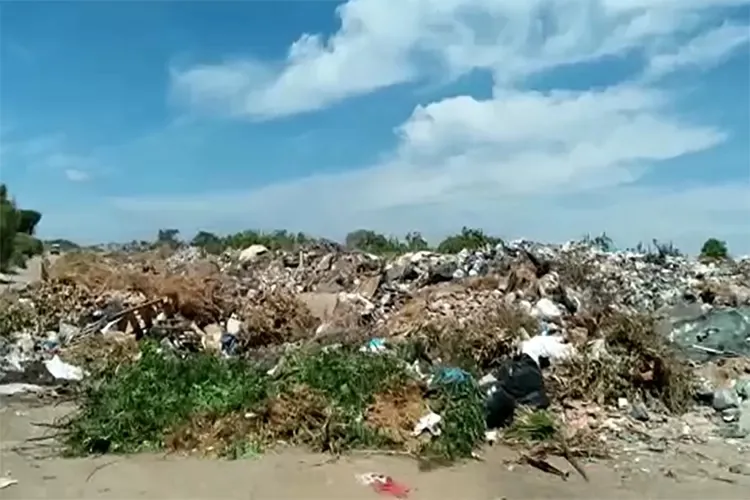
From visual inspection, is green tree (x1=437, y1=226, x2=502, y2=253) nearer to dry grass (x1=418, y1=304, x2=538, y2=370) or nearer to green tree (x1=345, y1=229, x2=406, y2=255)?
green tree (x1=345, y1=229, x2=406, y2=255)

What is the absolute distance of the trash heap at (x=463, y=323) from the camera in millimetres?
6953

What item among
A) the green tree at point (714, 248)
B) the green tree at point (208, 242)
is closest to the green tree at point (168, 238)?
the green tree at point (208, 242)

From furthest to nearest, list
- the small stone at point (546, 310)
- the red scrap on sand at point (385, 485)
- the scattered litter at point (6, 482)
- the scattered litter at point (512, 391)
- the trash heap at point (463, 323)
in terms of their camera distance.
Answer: the small stone at point (546, 310) < the trash heap at point (463, 323) < the scattered litter at point (512, 391) < the scattered litter at point (6, 482) < the red scrap on sand at point (385, 485)

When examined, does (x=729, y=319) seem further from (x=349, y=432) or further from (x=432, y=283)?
(x=349, y=432)

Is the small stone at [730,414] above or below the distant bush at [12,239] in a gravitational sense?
below

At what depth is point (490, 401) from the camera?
6.26m

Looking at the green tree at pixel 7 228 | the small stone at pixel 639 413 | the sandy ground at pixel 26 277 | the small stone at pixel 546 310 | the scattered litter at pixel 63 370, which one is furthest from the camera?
the sandy ground at pixel 26 277

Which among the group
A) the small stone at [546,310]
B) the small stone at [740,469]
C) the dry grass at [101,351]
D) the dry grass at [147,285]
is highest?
the dry grass at [147,285]

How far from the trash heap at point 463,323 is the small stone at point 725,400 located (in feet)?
0.06

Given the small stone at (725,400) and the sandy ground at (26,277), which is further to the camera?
the sandy ground at (26,277)

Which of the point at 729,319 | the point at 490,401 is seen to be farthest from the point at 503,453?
the point at 729,319

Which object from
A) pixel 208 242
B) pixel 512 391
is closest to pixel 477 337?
pixel 512 391

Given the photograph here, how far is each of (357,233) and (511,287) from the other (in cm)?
1226

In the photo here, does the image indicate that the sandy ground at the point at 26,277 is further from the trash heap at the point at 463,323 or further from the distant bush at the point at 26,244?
the distant bush at the point at 26,244
